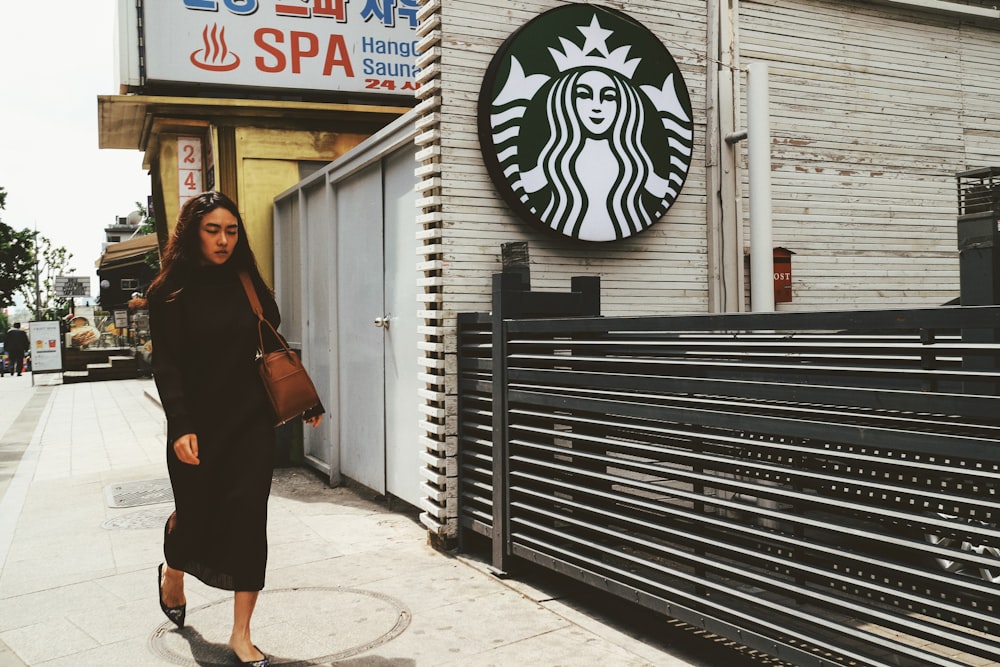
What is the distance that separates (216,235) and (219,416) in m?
0.77

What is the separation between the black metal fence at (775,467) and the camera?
8.56 feet

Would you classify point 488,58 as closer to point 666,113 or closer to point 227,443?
point 666,113

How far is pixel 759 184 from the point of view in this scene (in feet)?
19.4

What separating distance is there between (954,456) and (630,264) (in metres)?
3.37

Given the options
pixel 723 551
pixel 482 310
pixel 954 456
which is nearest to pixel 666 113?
pixel 482 310

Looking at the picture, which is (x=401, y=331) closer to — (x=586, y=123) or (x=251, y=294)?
(x=586, y=123)

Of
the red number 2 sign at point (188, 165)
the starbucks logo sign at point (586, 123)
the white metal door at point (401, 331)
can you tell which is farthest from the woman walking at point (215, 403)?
the red number 2 sign at point (188, 165)

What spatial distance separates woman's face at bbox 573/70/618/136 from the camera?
5.45 metres

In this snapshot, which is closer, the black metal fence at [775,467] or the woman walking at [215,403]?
the black metal fence at [775,467]

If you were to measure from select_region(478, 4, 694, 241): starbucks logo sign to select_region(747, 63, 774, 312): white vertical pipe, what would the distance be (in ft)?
1.51

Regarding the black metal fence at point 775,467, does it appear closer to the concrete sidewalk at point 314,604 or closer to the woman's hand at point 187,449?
the concrete sidewalk at point 314,604

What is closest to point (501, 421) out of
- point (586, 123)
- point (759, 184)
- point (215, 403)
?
point (215, 403)

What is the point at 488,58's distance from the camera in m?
5.33

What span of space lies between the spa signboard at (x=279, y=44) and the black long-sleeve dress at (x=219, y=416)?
5893 millimetres
